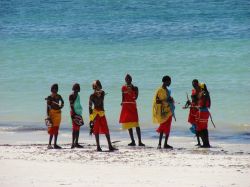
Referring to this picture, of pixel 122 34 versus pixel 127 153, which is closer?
pixel 127 153

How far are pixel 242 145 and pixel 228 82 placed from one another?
917 centimetres

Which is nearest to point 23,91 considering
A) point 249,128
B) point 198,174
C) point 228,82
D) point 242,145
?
point 228,82

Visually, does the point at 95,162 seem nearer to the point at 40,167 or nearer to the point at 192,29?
the point at 40,167

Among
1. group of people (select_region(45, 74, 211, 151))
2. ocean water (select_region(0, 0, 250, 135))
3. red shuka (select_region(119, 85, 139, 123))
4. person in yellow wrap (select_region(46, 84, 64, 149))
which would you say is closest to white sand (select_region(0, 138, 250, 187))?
group of people (select_region(45, 74, 211, 151))

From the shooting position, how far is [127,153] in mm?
14023

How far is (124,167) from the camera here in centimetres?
1243

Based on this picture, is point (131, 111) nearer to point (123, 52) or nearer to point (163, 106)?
point (163, 106)

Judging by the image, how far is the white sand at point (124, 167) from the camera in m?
11.4

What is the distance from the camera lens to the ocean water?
70.3ft

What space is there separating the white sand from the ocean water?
421 centimetres

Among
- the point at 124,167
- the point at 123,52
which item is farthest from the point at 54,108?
the point at 123,52

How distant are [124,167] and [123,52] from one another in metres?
19.1

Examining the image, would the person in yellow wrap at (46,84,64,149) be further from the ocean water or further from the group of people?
the ocean water

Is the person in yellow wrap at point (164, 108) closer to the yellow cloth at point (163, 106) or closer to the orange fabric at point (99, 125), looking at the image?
the yellow cloth at point (163, 106)
